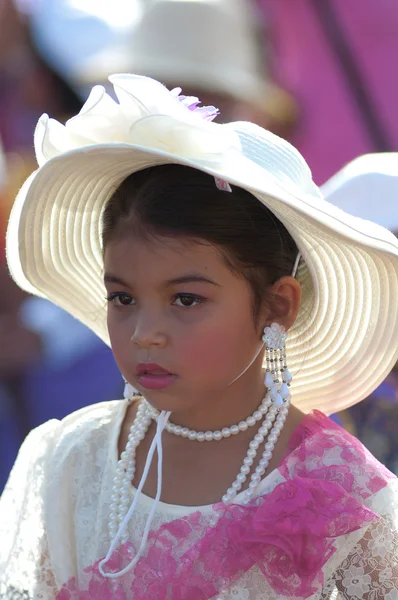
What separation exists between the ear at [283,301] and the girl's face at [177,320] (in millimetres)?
78

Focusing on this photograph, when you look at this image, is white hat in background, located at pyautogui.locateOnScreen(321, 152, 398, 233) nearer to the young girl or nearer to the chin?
the young girl

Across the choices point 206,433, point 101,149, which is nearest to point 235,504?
point 206,433

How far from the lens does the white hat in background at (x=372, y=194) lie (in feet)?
6.67

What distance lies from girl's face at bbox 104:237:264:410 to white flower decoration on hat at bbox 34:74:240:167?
0.52 feet

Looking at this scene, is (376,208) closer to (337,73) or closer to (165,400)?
(165,400)

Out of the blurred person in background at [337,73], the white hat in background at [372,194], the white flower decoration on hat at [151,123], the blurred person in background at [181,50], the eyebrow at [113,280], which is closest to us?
the white flower decoration on hat at [151,123]

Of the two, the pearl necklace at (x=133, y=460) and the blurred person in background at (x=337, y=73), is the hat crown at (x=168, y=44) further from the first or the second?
the pearl necklace at (x=133, y=460)

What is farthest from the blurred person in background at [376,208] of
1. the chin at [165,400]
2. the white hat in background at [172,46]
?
the white hat in background at [172,46]

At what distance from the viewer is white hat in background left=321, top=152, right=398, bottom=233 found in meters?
2.03

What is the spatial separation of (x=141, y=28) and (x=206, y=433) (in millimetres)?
2944

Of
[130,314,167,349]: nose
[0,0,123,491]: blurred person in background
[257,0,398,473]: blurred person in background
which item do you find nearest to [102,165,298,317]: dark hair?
[130,314,167,349]: nose

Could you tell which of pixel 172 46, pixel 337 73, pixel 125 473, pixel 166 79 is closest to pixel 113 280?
pixel 125 473

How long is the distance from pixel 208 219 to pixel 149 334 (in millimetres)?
216

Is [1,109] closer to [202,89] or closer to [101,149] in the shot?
[202,89]
